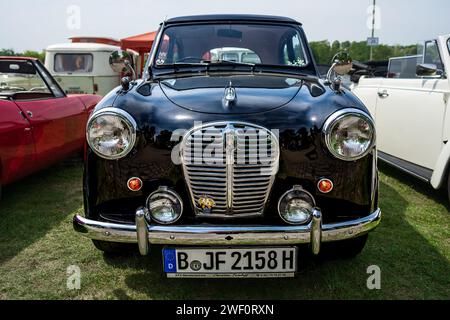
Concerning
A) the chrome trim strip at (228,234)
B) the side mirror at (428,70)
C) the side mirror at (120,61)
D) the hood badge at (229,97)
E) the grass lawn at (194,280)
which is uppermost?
the side mirror at (120,61)

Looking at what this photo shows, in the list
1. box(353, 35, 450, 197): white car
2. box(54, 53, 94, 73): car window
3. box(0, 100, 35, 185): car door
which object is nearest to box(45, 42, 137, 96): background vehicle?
box(54, 53, 94, 73): car window

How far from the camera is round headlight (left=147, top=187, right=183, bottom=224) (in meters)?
2.27

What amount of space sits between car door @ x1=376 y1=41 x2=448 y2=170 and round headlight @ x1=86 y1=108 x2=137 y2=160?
3027 millimetres

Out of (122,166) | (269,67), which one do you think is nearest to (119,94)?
(122,166)

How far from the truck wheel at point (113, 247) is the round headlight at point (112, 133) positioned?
2.42 ft

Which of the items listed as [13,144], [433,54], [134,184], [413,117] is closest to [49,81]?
[13,144]

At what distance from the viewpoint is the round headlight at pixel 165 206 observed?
2.27 m

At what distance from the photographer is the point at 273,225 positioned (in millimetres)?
2246

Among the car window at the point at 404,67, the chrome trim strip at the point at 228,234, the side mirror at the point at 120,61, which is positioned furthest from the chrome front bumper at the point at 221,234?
the car window at the point at 404,67

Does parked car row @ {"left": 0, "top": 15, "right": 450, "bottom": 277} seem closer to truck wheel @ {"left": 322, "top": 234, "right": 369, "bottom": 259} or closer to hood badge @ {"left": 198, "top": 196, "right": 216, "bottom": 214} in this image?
hood badge @ {"left": 198, "top": 196, "right": 216, "bottom": 214}

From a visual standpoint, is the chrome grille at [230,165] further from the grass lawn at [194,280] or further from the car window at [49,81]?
the car window at [49,81]

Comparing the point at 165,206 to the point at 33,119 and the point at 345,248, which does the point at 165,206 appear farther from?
the point at 33,119
